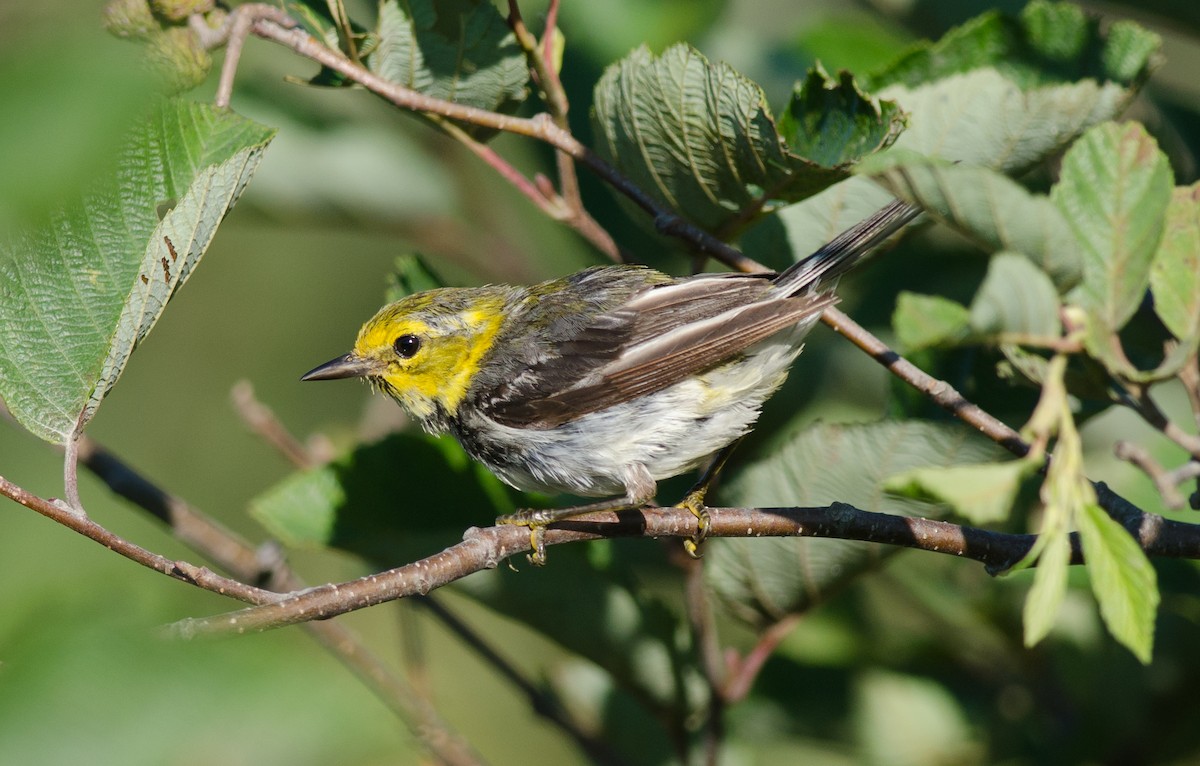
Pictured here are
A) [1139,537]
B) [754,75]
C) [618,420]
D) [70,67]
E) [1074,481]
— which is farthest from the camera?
[754,75]

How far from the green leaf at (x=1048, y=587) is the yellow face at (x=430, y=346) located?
217 centimetres

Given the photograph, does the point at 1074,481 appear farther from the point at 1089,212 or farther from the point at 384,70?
the point at 384,70

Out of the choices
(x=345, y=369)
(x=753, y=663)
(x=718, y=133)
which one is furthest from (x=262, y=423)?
(x=718, y=133)

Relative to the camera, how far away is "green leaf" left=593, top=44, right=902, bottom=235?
204 centimetres

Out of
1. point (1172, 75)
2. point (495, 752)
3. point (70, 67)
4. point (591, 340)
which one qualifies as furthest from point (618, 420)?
point (1172, 75)

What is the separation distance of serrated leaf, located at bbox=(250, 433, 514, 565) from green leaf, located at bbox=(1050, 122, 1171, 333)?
1.46 m

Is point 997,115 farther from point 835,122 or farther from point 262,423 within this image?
point 262,423

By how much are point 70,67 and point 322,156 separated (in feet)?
9.41

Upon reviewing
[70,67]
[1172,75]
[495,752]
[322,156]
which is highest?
[70,67]

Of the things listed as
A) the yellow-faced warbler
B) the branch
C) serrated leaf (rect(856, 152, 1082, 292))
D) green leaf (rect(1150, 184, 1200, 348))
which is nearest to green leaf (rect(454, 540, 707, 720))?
the yellow-faced warbler

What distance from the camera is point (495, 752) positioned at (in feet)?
19.1

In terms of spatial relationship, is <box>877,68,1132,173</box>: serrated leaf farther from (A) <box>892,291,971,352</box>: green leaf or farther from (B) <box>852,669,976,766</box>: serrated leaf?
(B) <box>852,669,976,766</box>: serrated leaf

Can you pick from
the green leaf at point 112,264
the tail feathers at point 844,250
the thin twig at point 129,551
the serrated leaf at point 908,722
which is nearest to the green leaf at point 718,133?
the tail feathers at point 844,250

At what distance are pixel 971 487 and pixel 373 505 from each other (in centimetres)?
156
